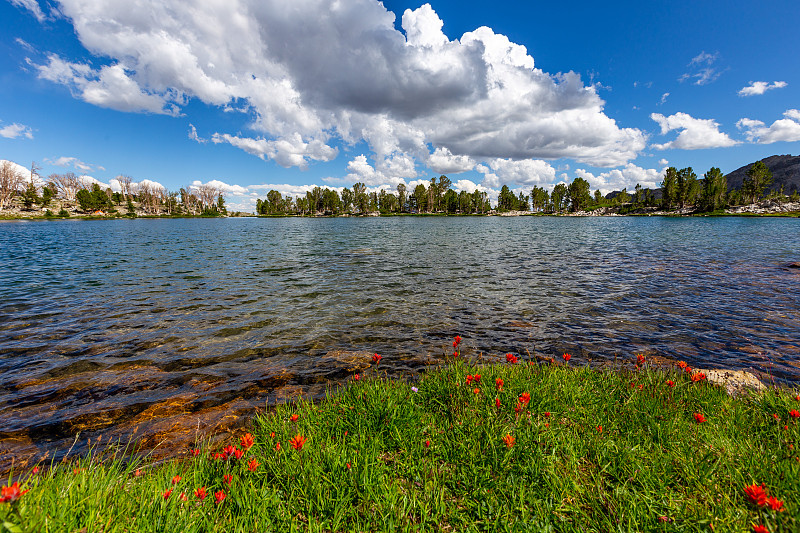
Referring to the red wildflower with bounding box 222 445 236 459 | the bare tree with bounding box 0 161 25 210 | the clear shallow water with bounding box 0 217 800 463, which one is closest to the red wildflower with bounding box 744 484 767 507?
the red wildflower with bounding box 222 445 236 459

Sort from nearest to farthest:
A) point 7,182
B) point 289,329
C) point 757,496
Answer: point 757,496 → point 289,329 → point 7,182

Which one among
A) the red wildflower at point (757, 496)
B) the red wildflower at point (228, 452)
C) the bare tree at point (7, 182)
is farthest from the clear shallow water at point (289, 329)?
the bare tree at point (7, 182)

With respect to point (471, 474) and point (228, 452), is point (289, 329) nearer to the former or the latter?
point (228, 452)

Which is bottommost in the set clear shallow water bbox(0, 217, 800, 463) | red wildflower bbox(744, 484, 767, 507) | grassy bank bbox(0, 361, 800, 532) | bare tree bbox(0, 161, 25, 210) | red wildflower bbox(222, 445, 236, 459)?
clear shallow water bbox(0, 217, 800, 463)

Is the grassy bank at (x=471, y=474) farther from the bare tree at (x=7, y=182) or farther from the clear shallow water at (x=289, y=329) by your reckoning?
the bare tree at (x=7, y=182)

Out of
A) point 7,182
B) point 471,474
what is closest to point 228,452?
point 471,474

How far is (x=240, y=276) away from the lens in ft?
73.6

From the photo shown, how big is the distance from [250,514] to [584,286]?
20.2 metres

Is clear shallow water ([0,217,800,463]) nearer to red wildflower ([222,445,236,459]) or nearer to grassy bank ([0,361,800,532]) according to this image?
grassy bank ([0,361,800,532])

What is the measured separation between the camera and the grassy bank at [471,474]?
3.16 metres

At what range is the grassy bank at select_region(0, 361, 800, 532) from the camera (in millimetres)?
3156

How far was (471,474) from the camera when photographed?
13.2ft

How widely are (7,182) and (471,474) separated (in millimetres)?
224173

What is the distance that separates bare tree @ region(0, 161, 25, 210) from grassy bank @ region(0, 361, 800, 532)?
709ft
